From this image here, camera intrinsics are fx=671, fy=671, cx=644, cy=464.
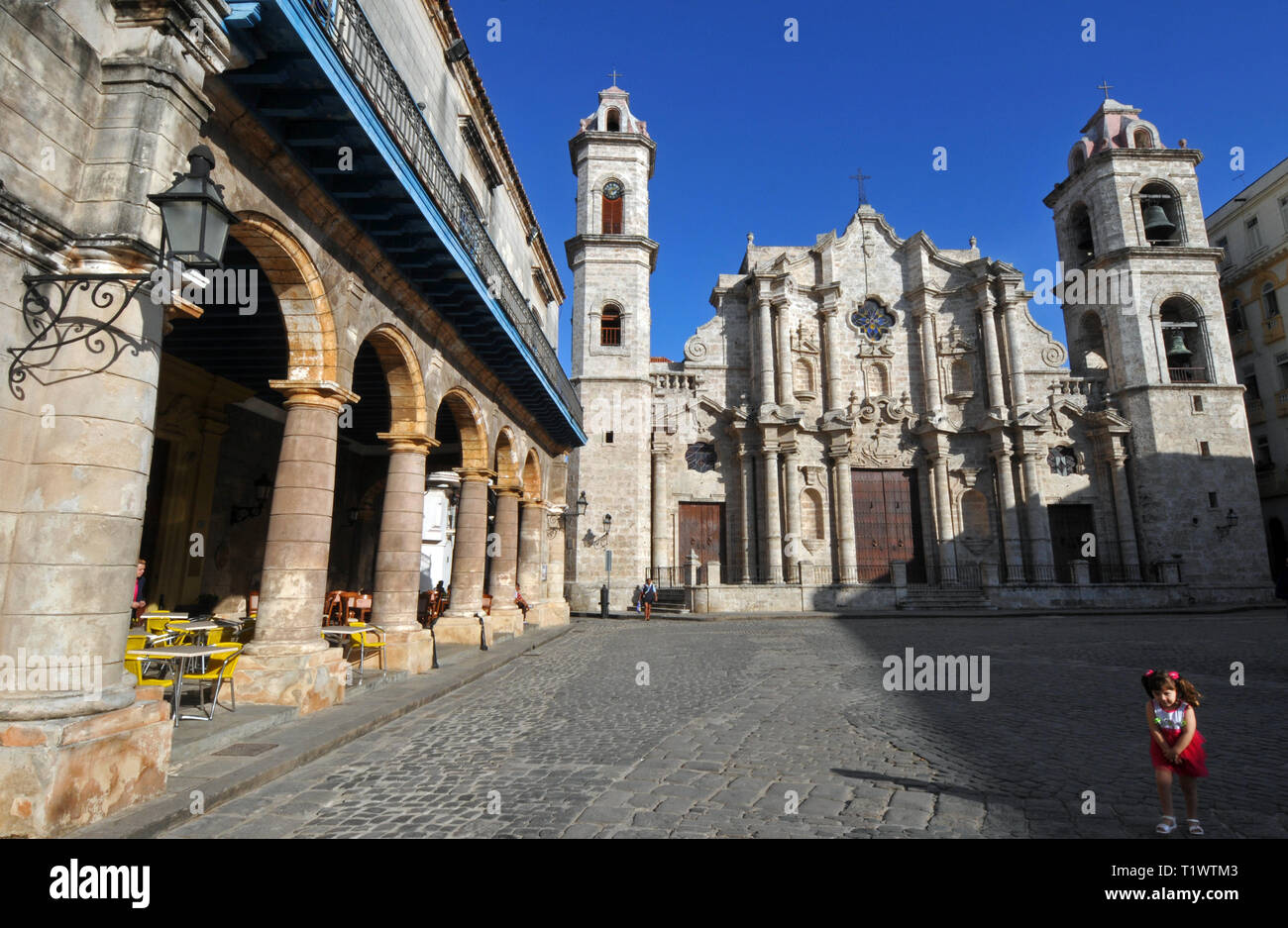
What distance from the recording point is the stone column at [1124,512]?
84.6ft

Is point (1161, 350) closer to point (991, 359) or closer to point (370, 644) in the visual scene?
point (991, 359)

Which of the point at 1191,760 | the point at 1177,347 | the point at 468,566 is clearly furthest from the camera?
the point at 1177,347

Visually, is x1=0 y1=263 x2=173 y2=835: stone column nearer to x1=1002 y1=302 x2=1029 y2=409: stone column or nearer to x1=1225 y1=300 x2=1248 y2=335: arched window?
x1=1002 y1=302 x2=1029 y2=409: stone column

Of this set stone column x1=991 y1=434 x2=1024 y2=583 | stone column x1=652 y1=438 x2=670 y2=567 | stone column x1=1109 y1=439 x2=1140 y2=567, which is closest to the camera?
stone column x1=652 y1=438 x2=670 y2=567

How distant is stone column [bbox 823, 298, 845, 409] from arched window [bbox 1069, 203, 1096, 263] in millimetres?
12527

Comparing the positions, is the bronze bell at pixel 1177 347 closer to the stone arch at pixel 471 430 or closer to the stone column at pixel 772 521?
the stone column at pixel 772 521

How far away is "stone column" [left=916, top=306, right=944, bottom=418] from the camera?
1110 inches

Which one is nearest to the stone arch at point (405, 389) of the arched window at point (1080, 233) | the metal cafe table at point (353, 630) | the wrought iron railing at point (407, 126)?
the wrought iron railing at point (407, 126)

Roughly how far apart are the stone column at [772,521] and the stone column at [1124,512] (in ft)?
43.6

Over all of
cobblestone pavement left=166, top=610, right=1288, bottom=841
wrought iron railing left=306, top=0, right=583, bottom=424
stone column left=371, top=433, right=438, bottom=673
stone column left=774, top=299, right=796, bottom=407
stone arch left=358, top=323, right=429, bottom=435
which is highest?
stone column left=774, top=299, right=796, bottom=407

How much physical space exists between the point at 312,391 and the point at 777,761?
5791 millimetres

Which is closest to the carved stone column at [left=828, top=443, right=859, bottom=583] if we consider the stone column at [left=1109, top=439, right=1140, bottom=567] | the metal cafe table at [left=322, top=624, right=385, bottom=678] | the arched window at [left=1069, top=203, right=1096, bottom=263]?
the stone column at [left=1109, top=439, right=1140, bottom=567]

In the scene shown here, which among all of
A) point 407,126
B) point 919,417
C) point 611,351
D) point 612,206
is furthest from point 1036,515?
point 407,126

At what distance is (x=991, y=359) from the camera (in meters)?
28.2
